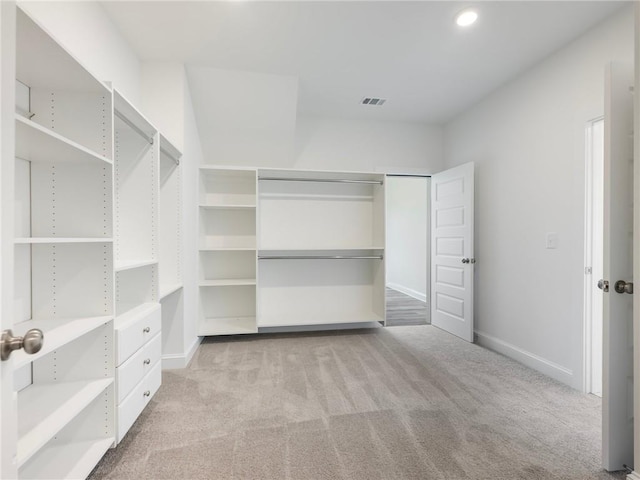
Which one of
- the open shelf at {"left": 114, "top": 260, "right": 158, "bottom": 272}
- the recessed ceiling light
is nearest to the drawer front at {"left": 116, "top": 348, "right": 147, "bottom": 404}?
the open shelf at {"left": 114, "top": 260, "right": 158, "bottom": 272}

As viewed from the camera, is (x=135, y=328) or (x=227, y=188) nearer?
(x=135, y=328)

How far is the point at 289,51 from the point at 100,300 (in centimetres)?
228

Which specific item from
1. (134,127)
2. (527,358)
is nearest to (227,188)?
(134,127)

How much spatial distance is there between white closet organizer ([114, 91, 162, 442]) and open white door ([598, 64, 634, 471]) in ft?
7.95

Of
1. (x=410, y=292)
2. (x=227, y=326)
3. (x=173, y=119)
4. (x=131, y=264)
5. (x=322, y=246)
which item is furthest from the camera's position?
(x=410, y=292)

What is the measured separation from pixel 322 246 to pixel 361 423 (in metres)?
2.24

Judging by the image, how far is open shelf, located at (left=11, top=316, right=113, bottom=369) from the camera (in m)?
1.13

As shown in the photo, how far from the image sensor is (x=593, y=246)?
2.30m

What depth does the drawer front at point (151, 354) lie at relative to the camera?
1834 millimetres

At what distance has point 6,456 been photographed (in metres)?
0.71

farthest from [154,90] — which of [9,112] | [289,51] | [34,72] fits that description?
[9,112]

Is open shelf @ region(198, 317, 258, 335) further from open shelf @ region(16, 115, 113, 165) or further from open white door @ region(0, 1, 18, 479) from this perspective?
open white door @ region(0, 1, 18, 479)

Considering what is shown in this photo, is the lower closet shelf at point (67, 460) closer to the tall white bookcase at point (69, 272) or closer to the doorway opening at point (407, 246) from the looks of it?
the tall white bookcase at point (69, 272)

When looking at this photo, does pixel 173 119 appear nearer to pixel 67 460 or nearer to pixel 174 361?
pixel 174 361
